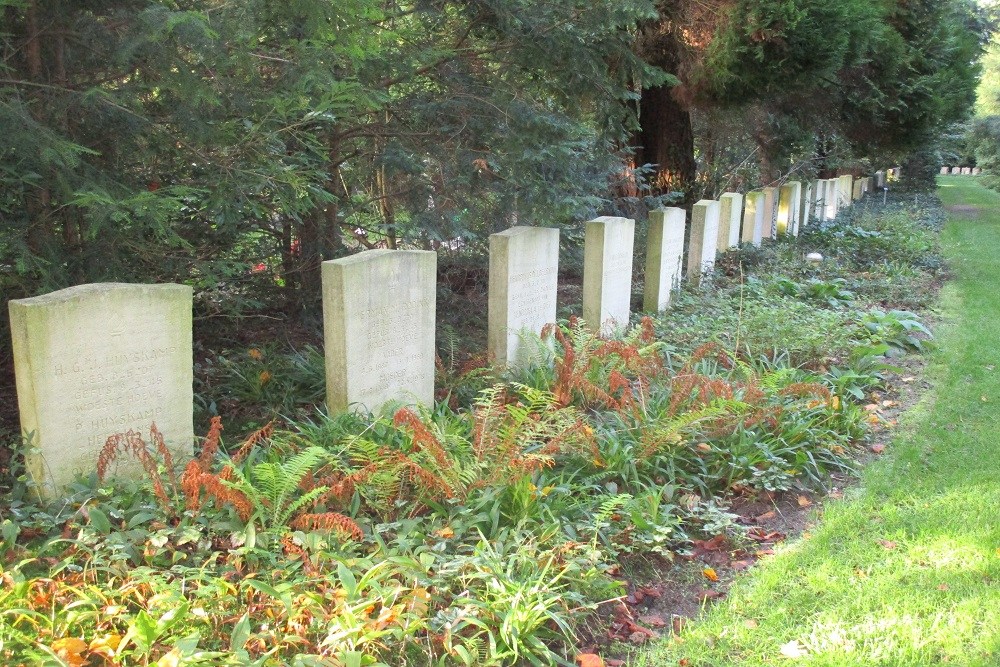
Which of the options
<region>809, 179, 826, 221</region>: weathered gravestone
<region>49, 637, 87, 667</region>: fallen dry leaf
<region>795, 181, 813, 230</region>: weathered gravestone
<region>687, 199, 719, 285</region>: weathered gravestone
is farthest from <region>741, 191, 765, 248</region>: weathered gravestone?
<region>49, 637, 87, 667</region>: fallen dry leaf

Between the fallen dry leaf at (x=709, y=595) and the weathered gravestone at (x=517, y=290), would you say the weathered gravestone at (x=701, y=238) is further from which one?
the fallen dry leaf at (x=709, y=595)

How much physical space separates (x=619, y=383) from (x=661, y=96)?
8228 millimetres

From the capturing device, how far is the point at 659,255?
30.9 ft

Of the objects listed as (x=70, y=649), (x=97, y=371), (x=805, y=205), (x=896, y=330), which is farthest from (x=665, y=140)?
(x=70, y=649)

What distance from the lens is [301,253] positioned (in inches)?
316

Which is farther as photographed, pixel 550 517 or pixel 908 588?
pixel 550 517

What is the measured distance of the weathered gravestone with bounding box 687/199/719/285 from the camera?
10.9 meters

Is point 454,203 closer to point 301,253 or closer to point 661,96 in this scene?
point 301,253

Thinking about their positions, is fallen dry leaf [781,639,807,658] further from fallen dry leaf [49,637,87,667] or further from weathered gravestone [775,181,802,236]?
weathered gravestone [775,181,802,236]

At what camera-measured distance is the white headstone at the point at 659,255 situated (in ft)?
31.0

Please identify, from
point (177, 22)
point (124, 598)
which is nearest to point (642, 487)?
point (124, 598)

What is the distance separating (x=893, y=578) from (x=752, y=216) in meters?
11.1

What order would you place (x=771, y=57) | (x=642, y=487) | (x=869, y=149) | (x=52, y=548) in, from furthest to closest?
(x=869, y=149) < (x=771, y=57) < (x=642, y=487) < (x=52, y=548)

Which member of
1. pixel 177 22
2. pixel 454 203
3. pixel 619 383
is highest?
pixel 177 22
